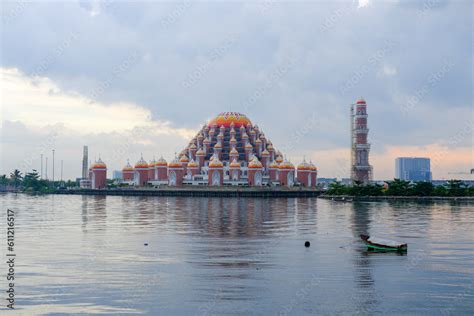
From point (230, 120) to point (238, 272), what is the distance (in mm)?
155779

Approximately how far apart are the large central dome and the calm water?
423 ft

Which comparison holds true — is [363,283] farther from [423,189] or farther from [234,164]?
[234,164]

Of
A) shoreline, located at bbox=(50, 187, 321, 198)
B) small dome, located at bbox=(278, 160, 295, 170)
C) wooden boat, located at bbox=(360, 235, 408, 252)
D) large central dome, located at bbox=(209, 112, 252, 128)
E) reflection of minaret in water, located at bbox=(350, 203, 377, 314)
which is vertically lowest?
reflection of minaret in water, located at bbox=(350, 203, 377, 314)

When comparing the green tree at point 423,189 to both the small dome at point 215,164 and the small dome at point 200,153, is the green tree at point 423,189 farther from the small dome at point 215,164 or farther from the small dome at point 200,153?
the small dome at point 200,153

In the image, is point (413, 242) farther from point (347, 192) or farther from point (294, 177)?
point (294, 177)

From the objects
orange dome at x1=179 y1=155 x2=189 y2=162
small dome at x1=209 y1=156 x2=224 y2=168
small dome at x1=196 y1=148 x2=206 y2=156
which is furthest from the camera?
orange dome at x1=179 y1=155 x2=189 y2=162

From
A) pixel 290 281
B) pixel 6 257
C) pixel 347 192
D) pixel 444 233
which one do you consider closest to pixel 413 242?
pixel 444 233

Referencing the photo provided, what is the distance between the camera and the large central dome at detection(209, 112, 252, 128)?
626ft

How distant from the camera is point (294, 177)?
181 m

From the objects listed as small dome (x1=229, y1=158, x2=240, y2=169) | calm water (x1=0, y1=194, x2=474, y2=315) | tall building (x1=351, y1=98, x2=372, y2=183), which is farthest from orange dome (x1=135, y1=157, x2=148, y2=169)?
calm water (x1=0, y1=194, x2=474, y2=315)

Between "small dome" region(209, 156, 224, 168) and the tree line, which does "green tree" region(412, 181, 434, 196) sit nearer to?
the tree line

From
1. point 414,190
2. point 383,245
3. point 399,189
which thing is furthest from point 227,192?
point 383,245

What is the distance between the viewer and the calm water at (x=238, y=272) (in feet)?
95.3

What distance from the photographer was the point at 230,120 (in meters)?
191
